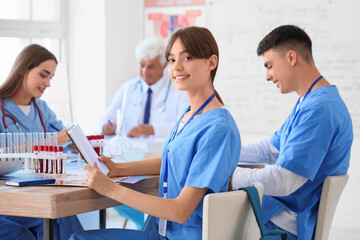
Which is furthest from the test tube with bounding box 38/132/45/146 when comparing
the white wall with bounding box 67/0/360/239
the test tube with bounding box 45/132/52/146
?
the white wall with bounding box 67/0/360/239

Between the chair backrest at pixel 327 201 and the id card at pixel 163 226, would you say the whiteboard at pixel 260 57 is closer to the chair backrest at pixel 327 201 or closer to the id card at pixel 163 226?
the chair backrest at pixel 327 201

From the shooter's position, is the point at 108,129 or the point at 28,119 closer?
the point at 28,119

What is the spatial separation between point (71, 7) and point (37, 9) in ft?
1.01

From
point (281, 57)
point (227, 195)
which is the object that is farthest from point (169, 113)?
point (227, 195)

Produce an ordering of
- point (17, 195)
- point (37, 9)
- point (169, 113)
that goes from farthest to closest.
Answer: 1. point (37, 9)
2. point (169, 113)
3. point (17, 195)

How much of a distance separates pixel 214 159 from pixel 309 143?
50 centimetres

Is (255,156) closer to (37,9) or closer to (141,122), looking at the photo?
(141,122)

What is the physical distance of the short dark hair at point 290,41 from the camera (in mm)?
2201

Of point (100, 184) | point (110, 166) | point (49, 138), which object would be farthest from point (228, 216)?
point (49, 138)

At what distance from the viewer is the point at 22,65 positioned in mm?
2688

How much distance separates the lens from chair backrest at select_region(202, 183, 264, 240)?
4.81ft

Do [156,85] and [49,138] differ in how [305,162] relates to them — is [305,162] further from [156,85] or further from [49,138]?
[156,85]

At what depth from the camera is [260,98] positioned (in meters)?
4.19

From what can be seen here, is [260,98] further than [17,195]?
Yes
